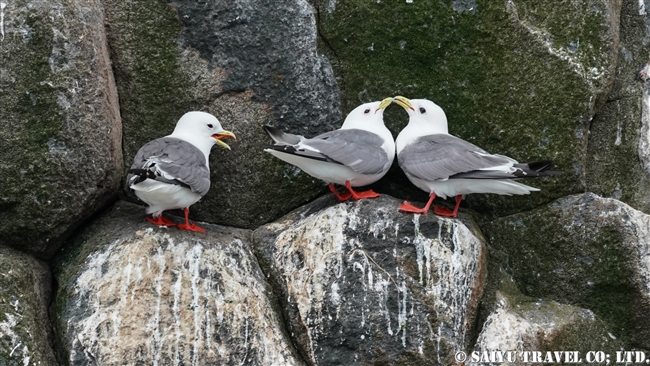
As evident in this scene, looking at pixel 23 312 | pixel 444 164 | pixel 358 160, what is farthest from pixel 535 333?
pixel 23 312

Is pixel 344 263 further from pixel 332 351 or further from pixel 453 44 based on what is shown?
pixel 453 44

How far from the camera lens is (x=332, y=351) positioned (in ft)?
18.7

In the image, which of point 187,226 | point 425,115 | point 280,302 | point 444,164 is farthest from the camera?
point 425,115

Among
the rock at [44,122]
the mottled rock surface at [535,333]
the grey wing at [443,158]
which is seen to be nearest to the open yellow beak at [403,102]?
the grey wing at [443,158]

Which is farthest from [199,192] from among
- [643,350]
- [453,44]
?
[643,350]

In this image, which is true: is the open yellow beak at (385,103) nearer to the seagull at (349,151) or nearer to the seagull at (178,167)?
the seagull at (349,151)

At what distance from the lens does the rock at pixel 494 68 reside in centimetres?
635

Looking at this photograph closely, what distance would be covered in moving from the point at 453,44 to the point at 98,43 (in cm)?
275

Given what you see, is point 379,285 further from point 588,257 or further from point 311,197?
point 588,257

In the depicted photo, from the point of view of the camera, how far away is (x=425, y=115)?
6.23 meters

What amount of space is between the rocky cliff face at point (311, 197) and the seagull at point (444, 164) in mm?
255

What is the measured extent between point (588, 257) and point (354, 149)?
1915 mm

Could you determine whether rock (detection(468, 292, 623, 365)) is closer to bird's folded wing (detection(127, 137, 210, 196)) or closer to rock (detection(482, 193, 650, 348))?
rock (detection(482, 193, 650, 348))

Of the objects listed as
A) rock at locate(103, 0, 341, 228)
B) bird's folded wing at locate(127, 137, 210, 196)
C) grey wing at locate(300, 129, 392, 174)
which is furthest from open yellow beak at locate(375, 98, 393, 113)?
bird's folded wing at locate(127, 137, 210, 196)
